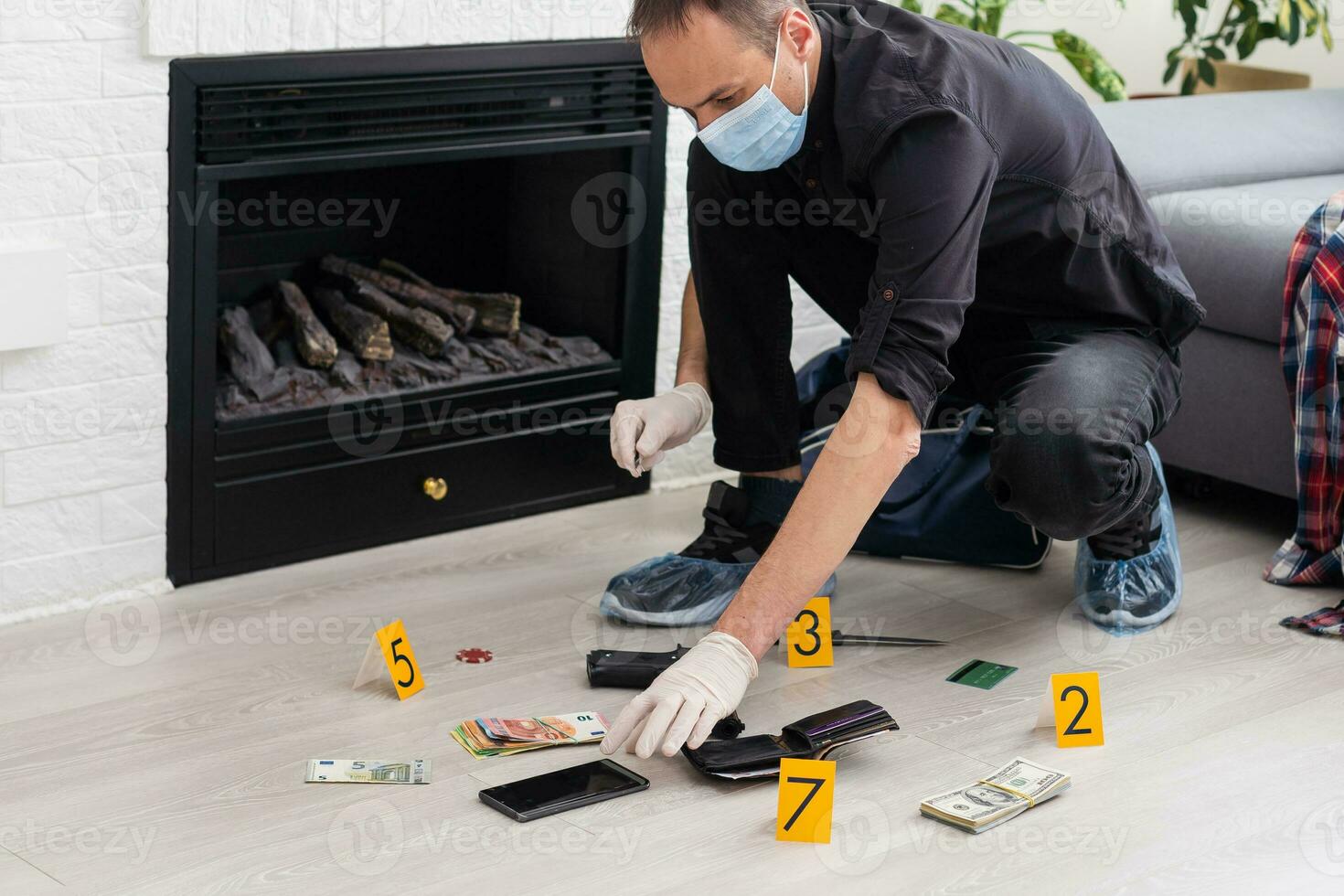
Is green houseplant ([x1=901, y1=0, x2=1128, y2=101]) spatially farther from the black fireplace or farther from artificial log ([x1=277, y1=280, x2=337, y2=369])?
artificial log ([x1=277, y1=280, x2=337, y2=369])

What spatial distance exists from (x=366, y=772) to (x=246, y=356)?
843mm

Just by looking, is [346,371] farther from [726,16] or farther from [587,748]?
[726,16]

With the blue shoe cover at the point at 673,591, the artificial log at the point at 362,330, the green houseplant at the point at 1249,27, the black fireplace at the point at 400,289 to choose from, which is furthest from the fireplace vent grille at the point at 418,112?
the green houseplant at the point at 1249,27

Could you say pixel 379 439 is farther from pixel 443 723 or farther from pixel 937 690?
pixel 937 690

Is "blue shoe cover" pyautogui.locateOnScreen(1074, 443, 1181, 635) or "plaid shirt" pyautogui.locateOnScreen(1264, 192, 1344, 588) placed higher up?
"plaid shirt" pyautogui.locateOnScreen(1264, 192, 1344, 588)

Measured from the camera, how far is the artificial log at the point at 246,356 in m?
2.24

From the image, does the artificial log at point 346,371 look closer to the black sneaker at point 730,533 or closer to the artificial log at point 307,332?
the artificial log at point 307,332

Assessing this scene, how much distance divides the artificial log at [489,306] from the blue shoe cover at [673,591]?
0.55 meters

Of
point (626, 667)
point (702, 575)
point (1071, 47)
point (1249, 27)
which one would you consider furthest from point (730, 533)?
point (1249, 27)

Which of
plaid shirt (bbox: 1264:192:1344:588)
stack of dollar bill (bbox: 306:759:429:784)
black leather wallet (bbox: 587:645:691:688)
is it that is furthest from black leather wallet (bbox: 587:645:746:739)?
plaid shirt (bbox: 1264:192:1344:588)

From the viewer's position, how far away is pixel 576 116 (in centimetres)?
238

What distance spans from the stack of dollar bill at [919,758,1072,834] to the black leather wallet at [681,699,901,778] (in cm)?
11

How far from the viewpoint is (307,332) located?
7.66 feet

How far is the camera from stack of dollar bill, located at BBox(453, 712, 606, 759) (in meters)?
1.70
